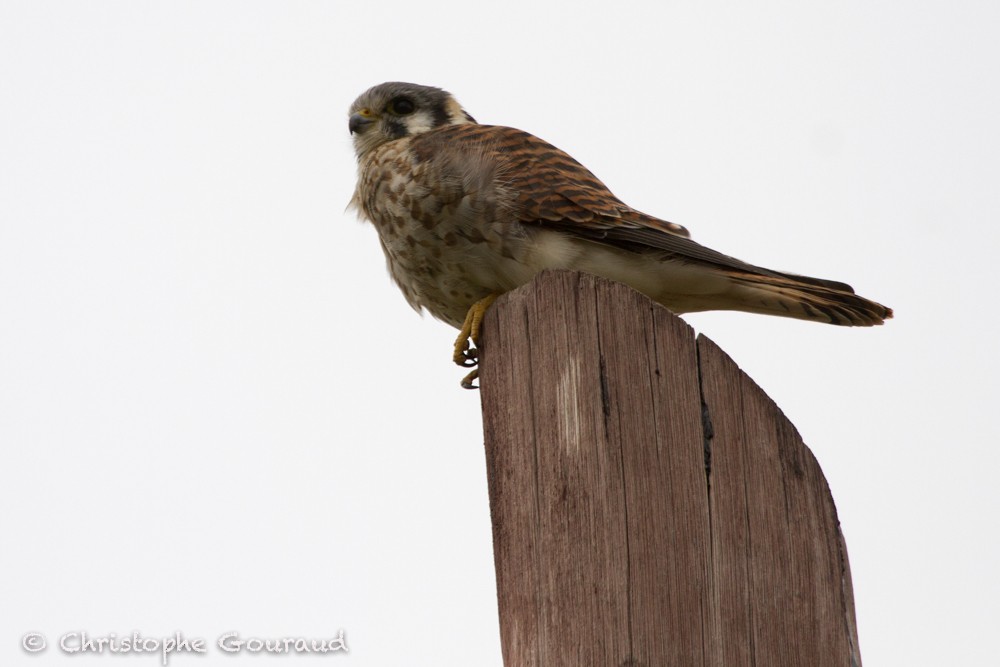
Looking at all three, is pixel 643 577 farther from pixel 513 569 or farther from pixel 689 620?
pixel 513 569

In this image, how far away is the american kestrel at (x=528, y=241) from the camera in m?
2.74

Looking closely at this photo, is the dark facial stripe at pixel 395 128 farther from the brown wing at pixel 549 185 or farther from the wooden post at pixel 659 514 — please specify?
the wooden post at pixel 659 514

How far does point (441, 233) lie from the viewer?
9.48ft

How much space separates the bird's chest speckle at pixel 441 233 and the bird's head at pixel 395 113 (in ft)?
2.48

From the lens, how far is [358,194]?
11.1 feet

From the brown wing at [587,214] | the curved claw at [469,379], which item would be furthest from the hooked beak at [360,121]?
the curved claw at [469,379]

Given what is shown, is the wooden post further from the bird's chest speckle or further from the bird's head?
the bird's head

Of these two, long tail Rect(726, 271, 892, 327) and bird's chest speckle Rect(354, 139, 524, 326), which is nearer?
long tail Rect(726, 271, 892, 327)

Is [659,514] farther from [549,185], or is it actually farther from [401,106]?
[401,106]

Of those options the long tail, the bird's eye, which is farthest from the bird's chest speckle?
the bird's eye

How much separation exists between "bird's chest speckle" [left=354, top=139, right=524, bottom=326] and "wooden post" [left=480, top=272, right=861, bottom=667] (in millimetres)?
920

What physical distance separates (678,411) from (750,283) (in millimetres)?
1033

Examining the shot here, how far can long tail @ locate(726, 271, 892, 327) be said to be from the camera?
261 centimetres

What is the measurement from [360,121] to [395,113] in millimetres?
136
